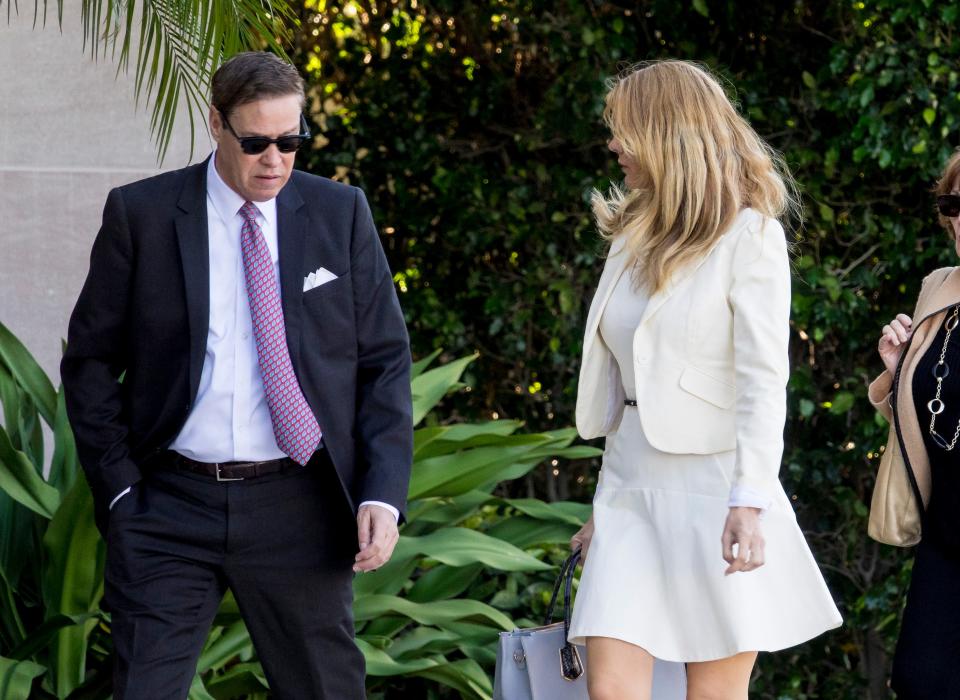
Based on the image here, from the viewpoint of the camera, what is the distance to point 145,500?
308 centimetres

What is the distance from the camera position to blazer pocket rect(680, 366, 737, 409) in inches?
118

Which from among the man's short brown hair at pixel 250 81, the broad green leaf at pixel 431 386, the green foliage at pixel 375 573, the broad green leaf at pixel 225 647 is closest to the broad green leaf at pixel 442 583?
the green foliage at pixel 375 573

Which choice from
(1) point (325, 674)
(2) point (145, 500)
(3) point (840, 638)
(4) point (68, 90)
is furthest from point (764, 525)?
(4) point (68, 90)

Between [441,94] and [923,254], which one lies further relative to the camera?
[441,94]

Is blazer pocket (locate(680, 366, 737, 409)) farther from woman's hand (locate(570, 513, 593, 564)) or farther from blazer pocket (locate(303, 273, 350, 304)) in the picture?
blazer pocket (locate(303, 273, 350, 304))

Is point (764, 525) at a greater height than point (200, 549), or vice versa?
point (764, 525)

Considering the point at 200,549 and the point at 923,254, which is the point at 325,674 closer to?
the point at 200,549

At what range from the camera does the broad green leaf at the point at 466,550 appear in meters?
4.38

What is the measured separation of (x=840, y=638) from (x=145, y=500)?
3.97 meters

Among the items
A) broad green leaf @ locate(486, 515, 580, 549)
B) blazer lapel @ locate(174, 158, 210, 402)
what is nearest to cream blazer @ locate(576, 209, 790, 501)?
Answer: blazer lapel @ locate(174, 158, 210, 402)

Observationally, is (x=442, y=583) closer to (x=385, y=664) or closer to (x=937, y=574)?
(x=385, y=664)

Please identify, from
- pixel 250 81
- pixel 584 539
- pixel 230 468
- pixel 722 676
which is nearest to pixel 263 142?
pixel 250 81

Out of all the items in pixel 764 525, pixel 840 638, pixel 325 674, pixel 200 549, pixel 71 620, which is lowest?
pixel 840 638

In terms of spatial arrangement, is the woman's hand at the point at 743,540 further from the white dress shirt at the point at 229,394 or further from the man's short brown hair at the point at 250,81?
the man's short brown hair at the point at 250,81
